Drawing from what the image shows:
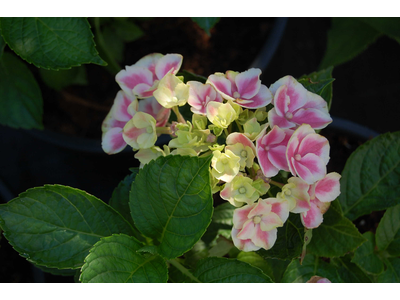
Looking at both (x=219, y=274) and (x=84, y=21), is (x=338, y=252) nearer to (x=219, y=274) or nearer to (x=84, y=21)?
(x=219, y=274)

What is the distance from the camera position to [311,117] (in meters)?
0.69

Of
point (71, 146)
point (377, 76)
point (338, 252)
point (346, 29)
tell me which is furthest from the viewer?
point (377, 76)

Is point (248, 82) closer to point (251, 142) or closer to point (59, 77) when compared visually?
point (251, 142)

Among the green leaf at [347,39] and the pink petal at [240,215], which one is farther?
the green leaf at [347,39]

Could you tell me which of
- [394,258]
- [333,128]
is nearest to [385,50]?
[333,128]

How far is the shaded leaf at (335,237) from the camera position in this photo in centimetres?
79

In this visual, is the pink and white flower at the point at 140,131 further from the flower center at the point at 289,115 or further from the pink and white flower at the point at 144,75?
the flower center at the point at 289,115

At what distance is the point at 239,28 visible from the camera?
1524 millimetres

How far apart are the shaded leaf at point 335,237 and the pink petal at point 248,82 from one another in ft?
0.94

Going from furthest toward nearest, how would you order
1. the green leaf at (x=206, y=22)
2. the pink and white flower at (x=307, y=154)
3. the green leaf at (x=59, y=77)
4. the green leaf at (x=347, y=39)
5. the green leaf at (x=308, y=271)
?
the green leaf at (x=347, y=39) < the green leaf at (x=59, y=77) < the green leaf at (x=206, y=22) < the green leaf at (x=308, y=271) < the pink and white flower at (x=307, y=154)

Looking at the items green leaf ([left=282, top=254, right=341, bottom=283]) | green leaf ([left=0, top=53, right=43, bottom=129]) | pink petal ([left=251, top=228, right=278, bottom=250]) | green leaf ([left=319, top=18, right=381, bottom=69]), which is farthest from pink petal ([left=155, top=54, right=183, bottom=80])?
green leaf ([left=319, top=18, right=381, bottom=69])

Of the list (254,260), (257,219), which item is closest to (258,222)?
(257,219)

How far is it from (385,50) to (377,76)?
0.12 m

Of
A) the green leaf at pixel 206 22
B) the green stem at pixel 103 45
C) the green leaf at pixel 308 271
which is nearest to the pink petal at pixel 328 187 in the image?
the green leaf at pixel 308 271
